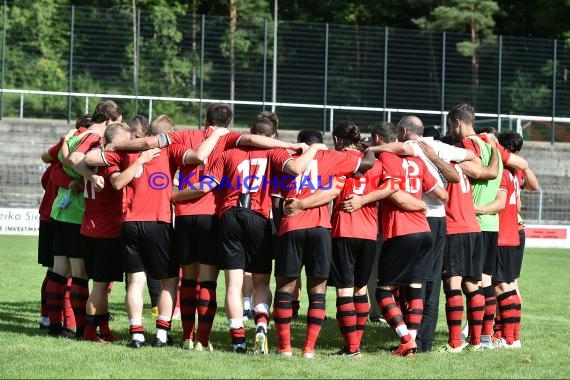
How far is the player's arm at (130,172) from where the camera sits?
343 inches

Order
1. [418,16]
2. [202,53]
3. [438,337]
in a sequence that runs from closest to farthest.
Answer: [438,337] < [202,53] < [418,16]

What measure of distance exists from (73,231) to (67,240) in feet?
0.46

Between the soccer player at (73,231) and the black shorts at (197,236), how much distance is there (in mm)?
1207

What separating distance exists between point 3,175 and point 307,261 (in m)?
20.3

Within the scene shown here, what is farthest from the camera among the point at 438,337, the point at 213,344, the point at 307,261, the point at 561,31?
the point at 561,31

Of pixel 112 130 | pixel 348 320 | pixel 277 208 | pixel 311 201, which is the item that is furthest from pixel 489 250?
pixel 112 130

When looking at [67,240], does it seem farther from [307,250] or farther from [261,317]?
[307,250]

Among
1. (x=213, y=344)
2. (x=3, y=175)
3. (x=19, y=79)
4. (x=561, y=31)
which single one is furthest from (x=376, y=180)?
(x=561, y=31)

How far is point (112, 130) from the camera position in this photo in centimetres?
904

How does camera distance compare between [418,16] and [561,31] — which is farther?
[418,16]

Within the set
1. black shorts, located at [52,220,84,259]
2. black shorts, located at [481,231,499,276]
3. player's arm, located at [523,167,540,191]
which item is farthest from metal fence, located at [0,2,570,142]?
black shorts, located at [481,231,499,276]

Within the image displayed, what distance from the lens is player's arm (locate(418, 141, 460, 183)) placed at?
8984mm

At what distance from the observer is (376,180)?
8875 mm

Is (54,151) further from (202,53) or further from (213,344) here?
(202,53)
